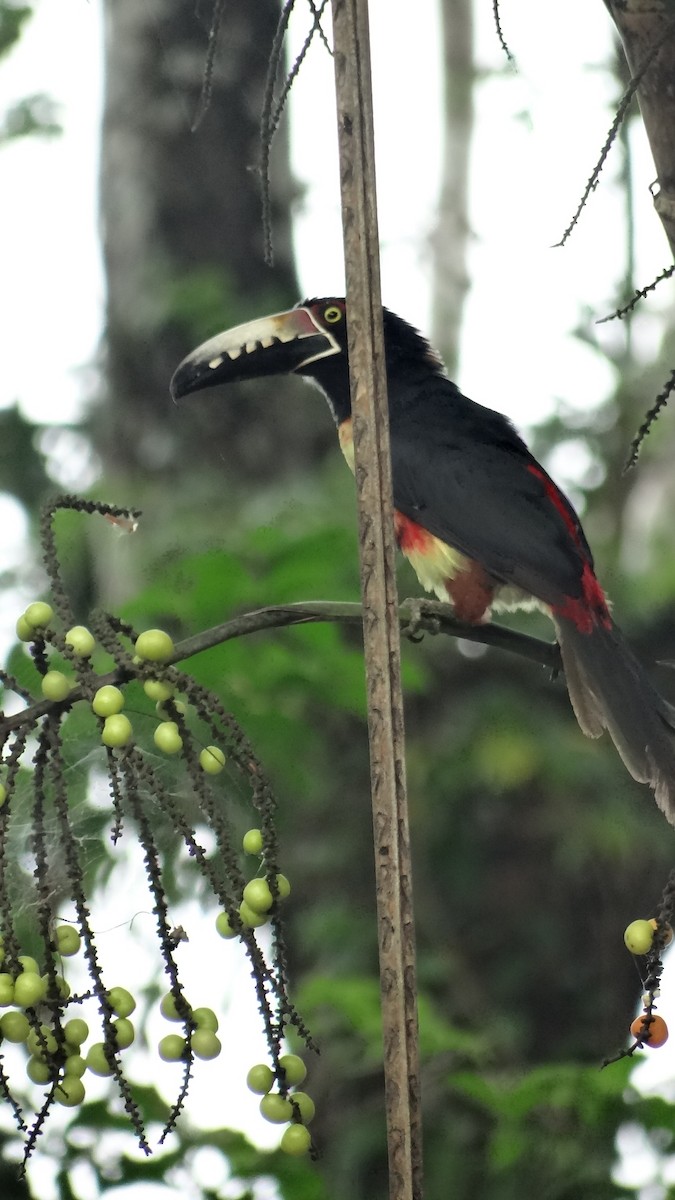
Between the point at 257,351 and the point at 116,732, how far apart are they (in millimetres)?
578

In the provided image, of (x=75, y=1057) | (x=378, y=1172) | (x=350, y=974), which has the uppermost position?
(x=350, y=974)

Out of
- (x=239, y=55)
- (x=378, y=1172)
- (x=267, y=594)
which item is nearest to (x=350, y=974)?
(x=378, y=1172)

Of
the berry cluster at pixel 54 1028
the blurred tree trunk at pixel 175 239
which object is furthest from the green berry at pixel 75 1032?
the blurred tree trunk at pixel 175 239

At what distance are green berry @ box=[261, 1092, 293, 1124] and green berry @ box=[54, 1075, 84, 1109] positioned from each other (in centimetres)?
9

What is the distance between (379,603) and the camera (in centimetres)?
53

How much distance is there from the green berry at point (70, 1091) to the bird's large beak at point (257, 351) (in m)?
0.49

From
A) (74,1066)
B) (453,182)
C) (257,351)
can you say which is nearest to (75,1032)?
(74,1066)

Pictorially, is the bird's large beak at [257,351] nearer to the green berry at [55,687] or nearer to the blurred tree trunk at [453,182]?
the green berry at [55,687]

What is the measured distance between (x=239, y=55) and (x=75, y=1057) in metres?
1.47

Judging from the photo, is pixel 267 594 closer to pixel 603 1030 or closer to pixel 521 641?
pixel 521 641

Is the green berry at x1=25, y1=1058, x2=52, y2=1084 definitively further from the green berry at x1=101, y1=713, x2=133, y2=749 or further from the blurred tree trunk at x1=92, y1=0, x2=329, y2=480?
the blurred tree trunk at x1=92, y1=0, x2=329, y2=480

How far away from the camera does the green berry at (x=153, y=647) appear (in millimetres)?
630

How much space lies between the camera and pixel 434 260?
229 cm

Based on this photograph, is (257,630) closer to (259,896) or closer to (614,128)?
(259,896)
